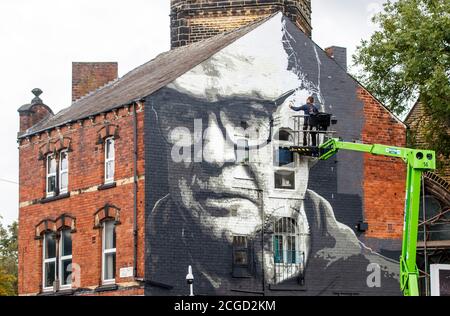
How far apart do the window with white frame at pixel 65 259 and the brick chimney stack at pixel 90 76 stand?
902 centimetres

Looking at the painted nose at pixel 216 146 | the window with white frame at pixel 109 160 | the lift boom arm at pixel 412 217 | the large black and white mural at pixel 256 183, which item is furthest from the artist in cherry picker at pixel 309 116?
the window with white frame at pixel 109 160

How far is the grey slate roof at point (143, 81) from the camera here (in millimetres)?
34812

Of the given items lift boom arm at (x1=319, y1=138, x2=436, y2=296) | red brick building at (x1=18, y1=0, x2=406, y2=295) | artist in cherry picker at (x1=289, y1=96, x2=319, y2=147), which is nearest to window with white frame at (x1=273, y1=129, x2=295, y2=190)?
artist in cherry picker at (x1=289, y1=96, x2=319, y2=147)

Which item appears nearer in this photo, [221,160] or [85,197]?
[221,160]

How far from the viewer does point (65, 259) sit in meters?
36.1

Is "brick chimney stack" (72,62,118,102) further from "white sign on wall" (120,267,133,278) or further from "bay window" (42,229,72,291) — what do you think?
"white sign on wall" (120,267,133,278)

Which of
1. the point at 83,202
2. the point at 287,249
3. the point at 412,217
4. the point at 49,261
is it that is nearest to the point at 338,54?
the point at 287,249

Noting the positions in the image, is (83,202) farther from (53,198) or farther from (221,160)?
(221,160)

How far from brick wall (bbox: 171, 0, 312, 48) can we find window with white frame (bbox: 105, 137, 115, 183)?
11.3 metres

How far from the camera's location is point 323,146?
3516 cm

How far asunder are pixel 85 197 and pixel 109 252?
2500mm

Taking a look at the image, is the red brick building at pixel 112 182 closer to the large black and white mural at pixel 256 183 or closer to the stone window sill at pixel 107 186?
the stone window sill at pixel 107 186

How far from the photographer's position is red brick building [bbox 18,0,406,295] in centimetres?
3259
